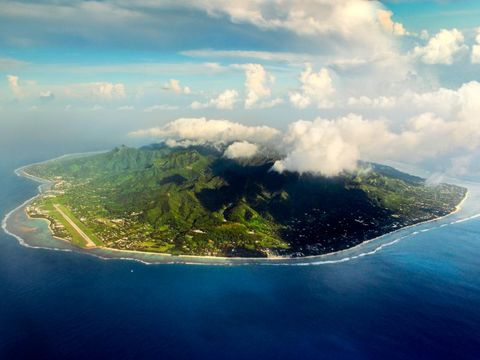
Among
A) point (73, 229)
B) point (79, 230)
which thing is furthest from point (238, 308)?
point (73, 229)

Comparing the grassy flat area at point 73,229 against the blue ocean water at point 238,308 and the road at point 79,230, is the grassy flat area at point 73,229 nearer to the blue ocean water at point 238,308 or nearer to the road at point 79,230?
the road at point 79,230

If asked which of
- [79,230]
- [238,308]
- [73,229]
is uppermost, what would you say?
[238,308]

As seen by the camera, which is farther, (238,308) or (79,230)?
(79,230)

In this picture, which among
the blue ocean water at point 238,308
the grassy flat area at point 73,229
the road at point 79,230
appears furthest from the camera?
the grassy flat area at point 73,229

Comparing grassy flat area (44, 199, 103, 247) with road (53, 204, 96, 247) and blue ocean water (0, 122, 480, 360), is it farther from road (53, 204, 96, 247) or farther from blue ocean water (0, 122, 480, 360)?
blue ocean water (0, 122, 480, 360)

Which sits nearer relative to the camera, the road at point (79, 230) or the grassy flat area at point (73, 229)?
the road at point (79, 230)

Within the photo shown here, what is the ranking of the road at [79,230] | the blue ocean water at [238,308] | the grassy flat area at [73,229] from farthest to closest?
the grassy flat area at [73,229], the road at [79,230], the blue ocean water at [238,308]

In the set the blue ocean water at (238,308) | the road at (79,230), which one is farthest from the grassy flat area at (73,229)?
the blue ocean water at (238,308)

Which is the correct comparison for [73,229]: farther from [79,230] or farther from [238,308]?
[238,308]

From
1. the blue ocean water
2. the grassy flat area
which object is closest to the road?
the grassy flat area
